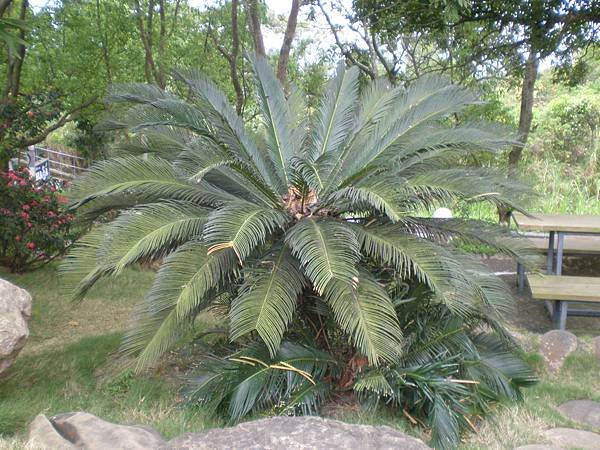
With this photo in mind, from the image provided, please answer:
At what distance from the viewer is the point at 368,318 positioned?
4.07m

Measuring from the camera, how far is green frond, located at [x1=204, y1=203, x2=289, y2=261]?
389 cm

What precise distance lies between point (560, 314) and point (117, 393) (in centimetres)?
443

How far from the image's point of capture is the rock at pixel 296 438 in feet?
8.50

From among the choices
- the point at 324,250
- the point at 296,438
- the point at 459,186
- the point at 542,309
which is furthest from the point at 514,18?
the point at 296,438

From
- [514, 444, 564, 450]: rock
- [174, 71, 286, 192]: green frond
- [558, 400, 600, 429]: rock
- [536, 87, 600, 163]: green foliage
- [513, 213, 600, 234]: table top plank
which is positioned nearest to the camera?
[514, 444, 564, 450]: rock

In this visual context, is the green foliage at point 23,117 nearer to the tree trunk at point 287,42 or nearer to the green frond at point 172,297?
the tree trunk at point 287,42

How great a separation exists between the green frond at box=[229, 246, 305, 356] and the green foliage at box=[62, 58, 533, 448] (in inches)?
0.5

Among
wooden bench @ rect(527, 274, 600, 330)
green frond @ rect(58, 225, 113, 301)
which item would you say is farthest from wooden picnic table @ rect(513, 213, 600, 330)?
green frond @ rect(58, 225, 113, 301)

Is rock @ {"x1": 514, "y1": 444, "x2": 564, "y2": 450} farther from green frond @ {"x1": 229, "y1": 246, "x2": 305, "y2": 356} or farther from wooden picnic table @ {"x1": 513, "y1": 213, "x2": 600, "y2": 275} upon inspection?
wooden picnic table @ {"x1": 513, "y1": 213, "x2": 600, "y2": 275}

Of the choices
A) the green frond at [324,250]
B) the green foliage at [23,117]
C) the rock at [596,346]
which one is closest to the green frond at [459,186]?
the green frond at [324,250]

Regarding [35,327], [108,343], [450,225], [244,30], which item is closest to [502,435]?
[450,225]

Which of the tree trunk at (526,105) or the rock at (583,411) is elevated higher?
the tree trunk at (526,105)

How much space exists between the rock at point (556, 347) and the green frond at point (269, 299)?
2637mm

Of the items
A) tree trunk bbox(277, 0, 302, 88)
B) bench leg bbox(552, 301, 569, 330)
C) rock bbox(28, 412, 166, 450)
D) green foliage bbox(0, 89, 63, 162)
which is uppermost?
tree trunk bbox(277, 0, 302, 88)
